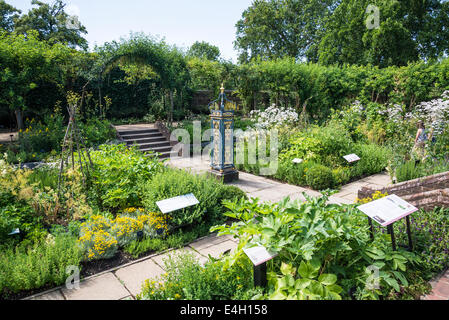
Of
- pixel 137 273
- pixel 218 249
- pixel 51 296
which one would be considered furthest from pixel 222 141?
pixel 51 296

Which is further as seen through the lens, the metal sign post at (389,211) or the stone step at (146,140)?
the stone step at (146,140)

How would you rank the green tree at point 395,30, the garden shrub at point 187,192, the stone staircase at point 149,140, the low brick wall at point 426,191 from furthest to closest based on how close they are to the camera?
the green tree at point 395,30 → the stone staircase at point 149,140 → the garden shrub at point 187,192 → the low brick wall at point 426,191

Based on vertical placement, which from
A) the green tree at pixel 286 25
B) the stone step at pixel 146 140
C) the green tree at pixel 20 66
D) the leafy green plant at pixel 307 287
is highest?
the green tree at pixel 286 25

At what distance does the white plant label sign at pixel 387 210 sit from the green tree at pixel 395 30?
677 inches

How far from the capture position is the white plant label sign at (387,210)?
2.42 meters

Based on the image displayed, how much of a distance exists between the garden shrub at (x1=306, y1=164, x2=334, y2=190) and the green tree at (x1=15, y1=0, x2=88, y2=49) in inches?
846

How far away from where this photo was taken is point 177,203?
3.74 metres

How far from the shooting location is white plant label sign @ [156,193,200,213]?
11.8 feet

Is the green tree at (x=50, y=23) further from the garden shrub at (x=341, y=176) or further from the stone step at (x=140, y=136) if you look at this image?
the garden shrub at (x=341, y=176)

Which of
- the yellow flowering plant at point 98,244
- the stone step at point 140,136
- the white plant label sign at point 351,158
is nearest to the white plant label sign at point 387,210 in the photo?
the yellow flowering plant at point 98,244

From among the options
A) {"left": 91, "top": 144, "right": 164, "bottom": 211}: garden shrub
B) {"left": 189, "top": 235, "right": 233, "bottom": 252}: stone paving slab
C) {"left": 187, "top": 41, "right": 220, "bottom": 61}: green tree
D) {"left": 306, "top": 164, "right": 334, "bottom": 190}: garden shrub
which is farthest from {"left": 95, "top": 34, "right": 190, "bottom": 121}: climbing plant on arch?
{"left": 187, "top": 41, "right": 220, "bottom": 61}: green tree

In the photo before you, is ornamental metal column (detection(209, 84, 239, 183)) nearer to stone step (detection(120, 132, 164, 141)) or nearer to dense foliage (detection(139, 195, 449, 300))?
dense foliage (detection(139, 195, 449, 300))

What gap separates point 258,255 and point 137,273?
5.29 ft

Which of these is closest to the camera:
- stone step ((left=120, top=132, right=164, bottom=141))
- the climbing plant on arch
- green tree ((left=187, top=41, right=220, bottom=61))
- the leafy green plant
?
the leafy green plant
